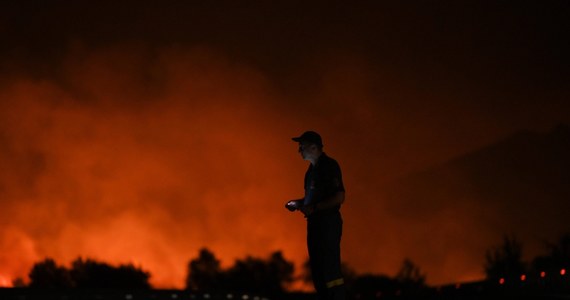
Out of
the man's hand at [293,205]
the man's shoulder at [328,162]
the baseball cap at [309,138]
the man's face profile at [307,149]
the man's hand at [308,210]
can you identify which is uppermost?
the baseball cap at [309,138]

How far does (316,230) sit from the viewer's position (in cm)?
760

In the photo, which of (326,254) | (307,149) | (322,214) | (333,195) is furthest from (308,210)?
(307,149)

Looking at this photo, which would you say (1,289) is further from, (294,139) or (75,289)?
(294,139)

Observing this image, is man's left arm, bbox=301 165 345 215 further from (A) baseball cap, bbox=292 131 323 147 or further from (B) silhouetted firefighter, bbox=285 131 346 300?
(A) baseball cap, bbox=292 131 323 147

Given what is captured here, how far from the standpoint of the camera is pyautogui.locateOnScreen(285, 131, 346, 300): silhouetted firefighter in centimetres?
753

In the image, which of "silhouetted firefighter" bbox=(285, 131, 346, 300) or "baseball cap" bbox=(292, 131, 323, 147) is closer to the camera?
"silhouetted firefighter" bbox=(285, 131, 346, 300)

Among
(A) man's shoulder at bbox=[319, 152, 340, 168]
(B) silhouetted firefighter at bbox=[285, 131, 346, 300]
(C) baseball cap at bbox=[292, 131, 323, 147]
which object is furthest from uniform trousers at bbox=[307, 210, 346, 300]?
(C) baseball cap at bbox=[292, 131, 323, 147]

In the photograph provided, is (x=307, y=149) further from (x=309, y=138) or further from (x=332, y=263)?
(x=332, y=263)

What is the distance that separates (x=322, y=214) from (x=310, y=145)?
66cm

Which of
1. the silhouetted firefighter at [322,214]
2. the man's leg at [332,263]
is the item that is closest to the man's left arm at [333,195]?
the silhouetted firefighter at [322,214]

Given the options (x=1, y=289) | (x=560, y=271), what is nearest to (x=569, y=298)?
(x=560, y=271)

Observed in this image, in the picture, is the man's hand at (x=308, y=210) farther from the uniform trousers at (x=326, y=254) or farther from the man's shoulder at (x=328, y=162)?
the man's shoulder at (x=328, y=162)

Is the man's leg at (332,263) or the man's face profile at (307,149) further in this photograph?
the man's face profile at (307,149)

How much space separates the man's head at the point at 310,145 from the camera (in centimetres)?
777
